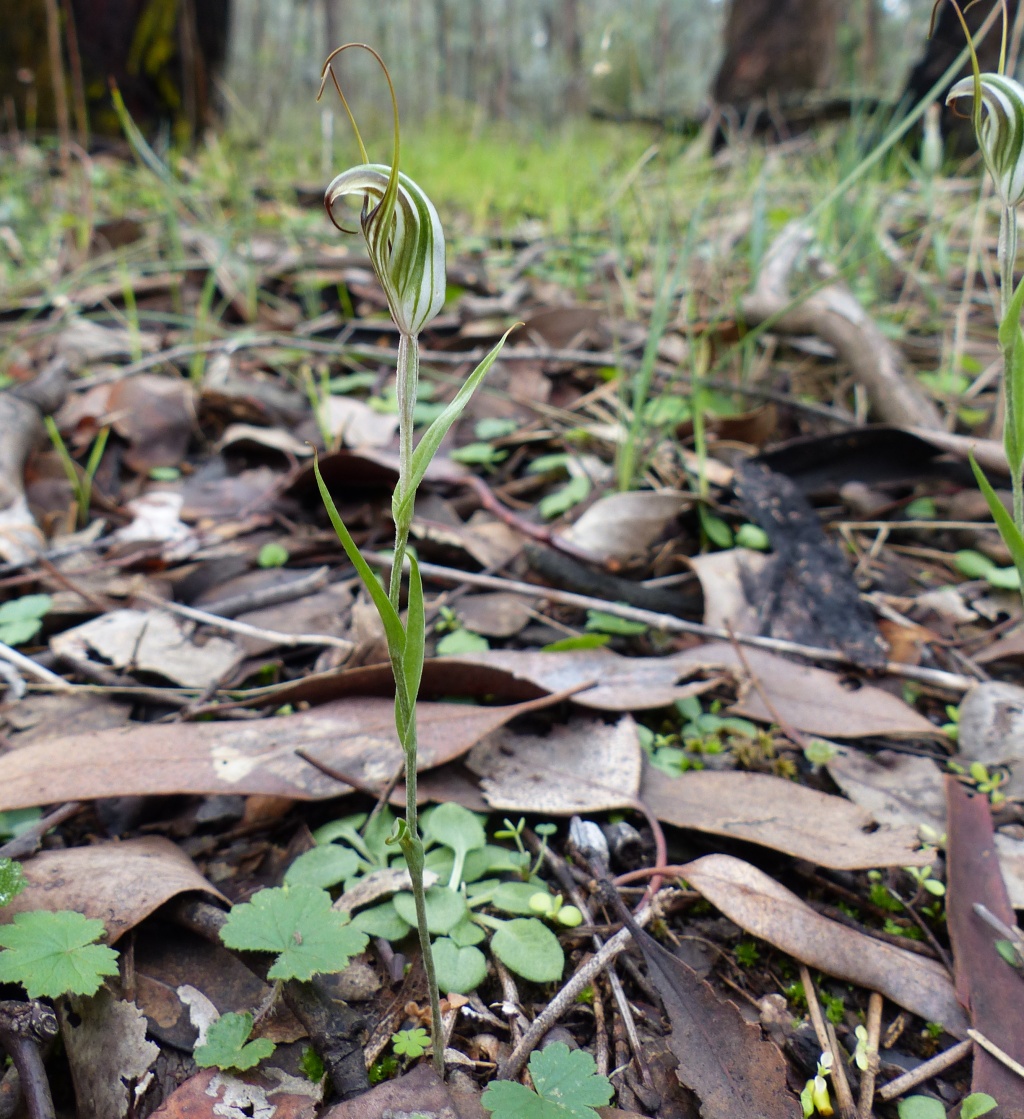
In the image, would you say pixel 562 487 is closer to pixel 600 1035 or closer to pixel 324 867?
pixel 324 867

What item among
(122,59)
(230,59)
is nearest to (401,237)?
(122,59)

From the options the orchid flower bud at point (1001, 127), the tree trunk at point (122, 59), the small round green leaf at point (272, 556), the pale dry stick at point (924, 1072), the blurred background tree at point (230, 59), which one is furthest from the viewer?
the tree trunk at point (122, 59)

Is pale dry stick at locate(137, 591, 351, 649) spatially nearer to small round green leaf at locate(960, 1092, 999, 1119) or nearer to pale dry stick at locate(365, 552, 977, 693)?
pale dry stick at locate(365, 552, 977, 693)

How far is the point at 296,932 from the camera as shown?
0.95 metres

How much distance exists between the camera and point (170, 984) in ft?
3.17

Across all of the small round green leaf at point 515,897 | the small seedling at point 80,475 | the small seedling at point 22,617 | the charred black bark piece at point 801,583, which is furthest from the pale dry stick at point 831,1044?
the small seedling at point 80,475

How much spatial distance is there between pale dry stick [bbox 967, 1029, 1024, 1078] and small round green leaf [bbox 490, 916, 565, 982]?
Answer: 48cm

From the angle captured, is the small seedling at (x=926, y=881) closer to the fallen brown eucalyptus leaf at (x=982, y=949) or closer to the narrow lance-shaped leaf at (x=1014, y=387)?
the fallen brown eucalyptus leaf at (x=982, y=949)

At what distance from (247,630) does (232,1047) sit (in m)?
0.84

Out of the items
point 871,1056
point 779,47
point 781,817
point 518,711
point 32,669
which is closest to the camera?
point 871,1056

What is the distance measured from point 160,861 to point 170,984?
0.16m

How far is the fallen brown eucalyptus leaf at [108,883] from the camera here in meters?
0.97

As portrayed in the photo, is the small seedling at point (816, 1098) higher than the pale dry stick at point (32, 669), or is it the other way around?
the pale dry stick at point (32, 669)

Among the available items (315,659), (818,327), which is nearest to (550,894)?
(315,659)
